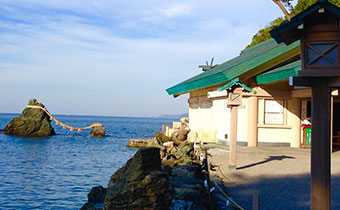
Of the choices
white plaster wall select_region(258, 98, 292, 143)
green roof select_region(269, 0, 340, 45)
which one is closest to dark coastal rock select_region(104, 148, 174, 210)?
green roof select_region(269, 0, 340, 45)

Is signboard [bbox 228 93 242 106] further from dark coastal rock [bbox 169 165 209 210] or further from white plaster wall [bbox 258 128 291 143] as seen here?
white plaster wall [bbox 258 128 291 143]

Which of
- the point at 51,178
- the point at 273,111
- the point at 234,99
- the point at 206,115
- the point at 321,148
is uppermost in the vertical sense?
the point at 234,99

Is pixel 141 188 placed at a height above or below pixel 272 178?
above

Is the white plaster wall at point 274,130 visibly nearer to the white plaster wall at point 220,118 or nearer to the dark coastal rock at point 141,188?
the white plaster wall at point 220,118

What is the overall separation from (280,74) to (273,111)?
3.64m

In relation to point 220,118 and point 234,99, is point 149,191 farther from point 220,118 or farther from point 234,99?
point 220,118

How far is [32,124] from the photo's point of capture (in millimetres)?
50094

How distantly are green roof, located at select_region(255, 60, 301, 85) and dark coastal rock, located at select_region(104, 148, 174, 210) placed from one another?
9.54m

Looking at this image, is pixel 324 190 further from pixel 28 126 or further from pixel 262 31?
pixel 28 126

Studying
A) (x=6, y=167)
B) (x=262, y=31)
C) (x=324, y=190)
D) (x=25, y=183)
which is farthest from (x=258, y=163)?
(x=262, y=31)

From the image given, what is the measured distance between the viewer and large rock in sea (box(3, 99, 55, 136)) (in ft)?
163

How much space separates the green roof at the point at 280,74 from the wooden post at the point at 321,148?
9020 mm

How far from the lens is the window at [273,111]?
19.8 m

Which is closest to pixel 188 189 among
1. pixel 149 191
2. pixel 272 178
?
pixel 149 191
